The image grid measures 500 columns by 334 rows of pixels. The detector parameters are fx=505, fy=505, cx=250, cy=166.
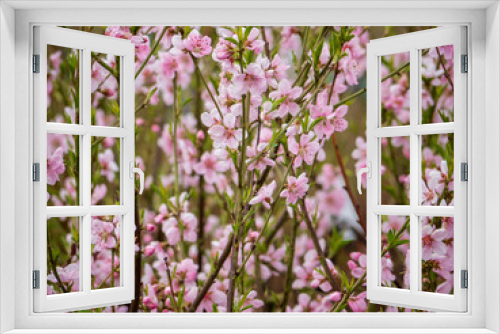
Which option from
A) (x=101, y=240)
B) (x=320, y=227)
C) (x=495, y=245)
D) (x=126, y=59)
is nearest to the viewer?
(x=495, y=245)

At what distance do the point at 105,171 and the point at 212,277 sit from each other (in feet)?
2.71

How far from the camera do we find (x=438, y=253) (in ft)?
7.41

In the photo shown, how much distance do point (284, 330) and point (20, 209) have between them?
106cm

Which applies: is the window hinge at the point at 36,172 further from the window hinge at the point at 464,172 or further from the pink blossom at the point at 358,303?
the pink blossom at the point at 358,303

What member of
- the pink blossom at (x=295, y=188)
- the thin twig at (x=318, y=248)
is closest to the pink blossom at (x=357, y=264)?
the thin twig at (x=318, y=248)

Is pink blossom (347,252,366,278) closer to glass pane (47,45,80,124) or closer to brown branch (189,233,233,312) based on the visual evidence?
brown branch (189,233,233,312)

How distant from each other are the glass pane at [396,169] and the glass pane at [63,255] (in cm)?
168

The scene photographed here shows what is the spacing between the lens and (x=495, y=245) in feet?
5.79

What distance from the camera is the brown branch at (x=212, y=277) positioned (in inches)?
104

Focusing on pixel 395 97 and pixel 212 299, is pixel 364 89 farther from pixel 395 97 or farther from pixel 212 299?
pixel 212 299

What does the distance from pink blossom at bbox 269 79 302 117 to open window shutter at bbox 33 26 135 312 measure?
82 centimetres

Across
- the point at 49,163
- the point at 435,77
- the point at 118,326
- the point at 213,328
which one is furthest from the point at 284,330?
the point at 435,77

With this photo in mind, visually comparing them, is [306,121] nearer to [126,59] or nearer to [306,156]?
[306,156]

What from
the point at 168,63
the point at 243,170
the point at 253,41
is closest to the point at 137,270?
the point at 243,170
